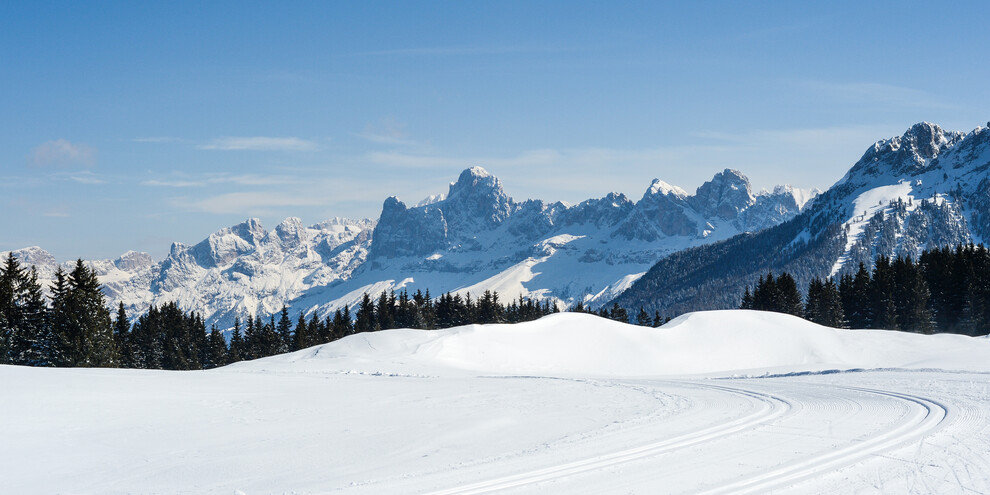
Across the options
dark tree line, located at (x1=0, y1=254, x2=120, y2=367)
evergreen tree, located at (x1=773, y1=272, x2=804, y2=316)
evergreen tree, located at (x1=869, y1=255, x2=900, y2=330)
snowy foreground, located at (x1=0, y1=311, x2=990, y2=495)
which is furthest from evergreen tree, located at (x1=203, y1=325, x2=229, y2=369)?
evergreen tree, located at (x1=869, y1=255, x2=900, y2=330)

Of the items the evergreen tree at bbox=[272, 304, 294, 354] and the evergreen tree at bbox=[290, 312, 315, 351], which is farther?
the evergreen tree at bbox=[272, 304, 294, 354]

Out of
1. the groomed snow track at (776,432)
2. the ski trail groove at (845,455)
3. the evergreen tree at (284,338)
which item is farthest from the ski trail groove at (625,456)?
the evergreen tree at (284,338)

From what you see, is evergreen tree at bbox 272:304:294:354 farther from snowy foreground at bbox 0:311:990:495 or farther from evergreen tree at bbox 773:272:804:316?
evergreen tree at bbox 773:272:804:316

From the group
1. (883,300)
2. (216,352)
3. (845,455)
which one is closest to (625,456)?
(845,455)

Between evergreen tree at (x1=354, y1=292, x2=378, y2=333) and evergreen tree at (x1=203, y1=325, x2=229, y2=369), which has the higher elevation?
evergreen tree at (x1=354, y1=292, x2=378, y2=333)

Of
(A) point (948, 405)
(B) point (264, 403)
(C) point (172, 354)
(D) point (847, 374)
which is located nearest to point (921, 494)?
(A) point (948, 405)

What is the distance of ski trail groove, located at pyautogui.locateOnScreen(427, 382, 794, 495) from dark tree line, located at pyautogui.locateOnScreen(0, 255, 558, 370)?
54.9 m

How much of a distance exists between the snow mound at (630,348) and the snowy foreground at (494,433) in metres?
9.74

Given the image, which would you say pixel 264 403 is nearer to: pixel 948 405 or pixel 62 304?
pixel 948 405

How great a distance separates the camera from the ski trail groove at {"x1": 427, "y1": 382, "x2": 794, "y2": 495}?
11.0 meters

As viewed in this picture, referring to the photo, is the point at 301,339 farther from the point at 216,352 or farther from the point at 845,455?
the point at 845,455

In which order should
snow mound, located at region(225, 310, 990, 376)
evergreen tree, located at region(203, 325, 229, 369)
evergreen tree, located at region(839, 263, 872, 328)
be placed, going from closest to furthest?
1. snow mound, located at region(225, 310, 990, 376)
2. evergreen tree, located at region(839, 263, 872, 328)
3. evergreen tree, located at region(203, 325, 229, 369)

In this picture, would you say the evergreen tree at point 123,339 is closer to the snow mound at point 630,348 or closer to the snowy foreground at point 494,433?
the snow mound at point 630,348

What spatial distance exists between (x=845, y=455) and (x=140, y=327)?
94.8 m
